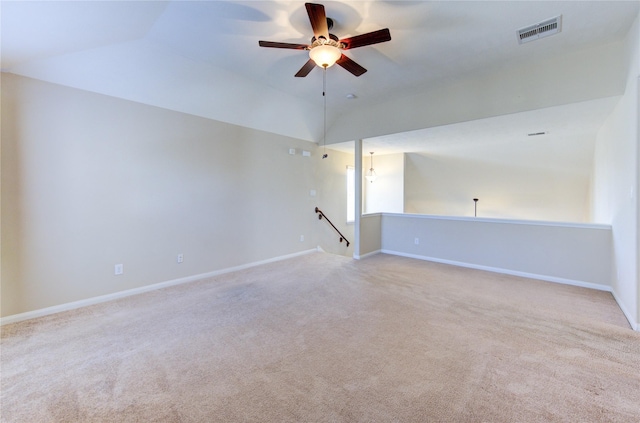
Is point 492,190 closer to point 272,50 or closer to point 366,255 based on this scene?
point 366,255

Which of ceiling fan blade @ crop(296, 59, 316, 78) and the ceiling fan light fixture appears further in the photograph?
ceiling fan blade @ crop(296, 59, 316, 78)

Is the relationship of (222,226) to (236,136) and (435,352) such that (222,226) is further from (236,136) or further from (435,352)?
(435,352)

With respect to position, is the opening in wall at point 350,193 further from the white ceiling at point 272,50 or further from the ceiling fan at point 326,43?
the ceiling fan at point 326,43

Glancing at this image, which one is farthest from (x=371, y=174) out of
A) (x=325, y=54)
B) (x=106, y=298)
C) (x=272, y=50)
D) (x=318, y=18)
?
(x=106, y=298)

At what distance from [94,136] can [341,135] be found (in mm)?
3897

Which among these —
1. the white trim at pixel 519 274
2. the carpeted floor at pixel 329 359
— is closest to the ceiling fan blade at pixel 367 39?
the carpeted floor at pixel 329 359

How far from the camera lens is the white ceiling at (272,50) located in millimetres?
2254

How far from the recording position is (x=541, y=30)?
8.50ft

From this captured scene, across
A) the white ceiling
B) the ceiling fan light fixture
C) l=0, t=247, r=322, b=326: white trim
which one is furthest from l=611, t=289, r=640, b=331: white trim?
l=0, t=247, r=322, b=326: white trim

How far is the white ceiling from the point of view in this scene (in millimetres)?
2254

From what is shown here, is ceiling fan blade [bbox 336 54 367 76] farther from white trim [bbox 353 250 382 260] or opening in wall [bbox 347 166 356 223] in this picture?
opening in wall [bbox 347 166 356 223]

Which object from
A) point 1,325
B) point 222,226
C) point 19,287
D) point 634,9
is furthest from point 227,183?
point 634,9

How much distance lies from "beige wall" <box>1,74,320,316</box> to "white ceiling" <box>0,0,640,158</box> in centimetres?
29

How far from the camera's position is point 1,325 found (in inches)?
101
